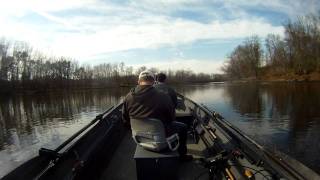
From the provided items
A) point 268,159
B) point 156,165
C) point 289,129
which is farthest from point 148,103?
point 289,129

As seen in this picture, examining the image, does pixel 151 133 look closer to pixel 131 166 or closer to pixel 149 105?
pixel 149 105

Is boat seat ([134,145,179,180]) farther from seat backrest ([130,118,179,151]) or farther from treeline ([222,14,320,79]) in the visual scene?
treeline ([222,14,320,79])

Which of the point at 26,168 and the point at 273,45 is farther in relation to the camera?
the point at 273,45

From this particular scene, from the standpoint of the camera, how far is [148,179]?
4.72 m

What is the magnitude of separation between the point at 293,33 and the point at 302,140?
66329mm

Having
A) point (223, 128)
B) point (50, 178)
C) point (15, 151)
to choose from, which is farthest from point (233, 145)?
point (15, 151)

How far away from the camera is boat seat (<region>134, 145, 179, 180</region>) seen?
4629mm

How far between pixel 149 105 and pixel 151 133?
1.25ft

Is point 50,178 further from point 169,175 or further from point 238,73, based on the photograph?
point 238,73

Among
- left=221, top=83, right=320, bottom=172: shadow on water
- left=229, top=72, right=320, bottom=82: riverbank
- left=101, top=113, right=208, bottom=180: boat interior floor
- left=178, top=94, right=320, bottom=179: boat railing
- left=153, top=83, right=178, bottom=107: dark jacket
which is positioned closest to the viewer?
left=178, top=94, right=320, bottom=179: boat railing

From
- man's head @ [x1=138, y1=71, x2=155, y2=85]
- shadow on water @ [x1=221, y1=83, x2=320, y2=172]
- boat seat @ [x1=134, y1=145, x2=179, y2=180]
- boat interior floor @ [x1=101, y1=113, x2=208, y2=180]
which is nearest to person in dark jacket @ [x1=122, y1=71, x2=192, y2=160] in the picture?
man's head @ [x1=138, y1=71, x2=155, y2=85]

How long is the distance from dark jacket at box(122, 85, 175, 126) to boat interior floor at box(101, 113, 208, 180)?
1.03 m

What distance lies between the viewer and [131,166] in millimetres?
5926

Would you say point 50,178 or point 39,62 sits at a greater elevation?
point 39,62
